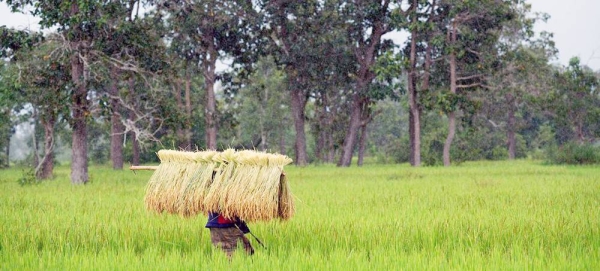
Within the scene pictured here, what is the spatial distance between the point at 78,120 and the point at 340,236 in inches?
542

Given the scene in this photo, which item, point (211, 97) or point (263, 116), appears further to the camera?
point (263, 116)

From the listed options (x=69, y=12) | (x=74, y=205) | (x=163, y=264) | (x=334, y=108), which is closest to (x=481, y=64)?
(x=334, y=108)

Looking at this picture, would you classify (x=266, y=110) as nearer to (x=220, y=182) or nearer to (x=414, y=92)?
(x=414, y=92)

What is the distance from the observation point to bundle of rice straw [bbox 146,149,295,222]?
21.3ft

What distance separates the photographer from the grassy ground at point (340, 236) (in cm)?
659

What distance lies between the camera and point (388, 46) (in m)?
35.0

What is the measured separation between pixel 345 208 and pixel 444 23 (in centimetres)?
2277

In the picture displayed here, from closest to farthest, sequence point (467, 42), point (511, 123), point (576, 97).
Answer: point (467, 42), point (576, 97), point (511, 123)

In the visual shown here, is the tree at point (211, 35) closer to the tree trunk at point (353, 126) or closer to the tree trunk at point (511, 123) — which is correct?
the tree trunk at point (353, 126)

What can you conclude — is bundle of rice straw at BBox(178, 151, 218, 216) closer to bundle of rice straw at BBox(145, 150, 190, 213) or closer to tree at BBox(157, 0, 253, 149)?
bundle of rice straw at BBox(145, 150, 190, 213)

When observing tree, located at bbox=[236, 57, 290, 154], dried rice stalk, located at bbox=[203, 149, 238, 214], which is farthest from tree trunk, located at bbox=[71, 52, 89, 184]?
tree, located at bbox=[236, 57, 290, 154]

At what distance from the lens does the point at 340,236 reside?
8.27 m

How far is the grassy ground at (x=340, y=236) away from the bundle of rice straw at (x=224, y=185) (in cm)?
44

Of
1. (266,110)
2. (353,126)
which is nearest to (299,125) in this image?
(353,126)
